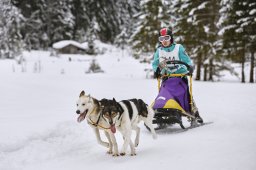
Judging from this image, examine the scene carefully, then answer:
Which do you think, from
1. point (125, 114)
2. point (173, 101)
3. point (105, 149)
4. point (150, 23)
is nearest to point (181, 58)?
point (173, 101)

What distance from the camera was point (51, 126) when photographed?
852 centimetres

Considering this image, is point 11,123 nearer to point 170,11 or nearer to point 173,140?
point 173,140

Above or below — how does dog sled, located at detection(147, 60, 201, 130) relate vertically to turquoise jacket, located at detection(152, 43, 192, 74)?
below

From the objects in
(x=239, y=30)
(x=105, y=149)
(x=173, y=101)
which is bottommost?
(x=105, y=149)

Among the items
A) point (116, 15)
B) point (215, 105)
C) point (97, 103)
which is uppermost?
point (116, 15)

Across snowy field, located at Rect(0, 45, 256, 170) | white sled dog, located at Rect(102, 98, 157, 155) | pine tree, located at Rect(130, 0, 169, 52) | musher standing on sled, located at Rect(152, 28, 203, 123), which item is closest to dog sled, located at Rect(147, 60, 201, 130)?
musher standing on sled, located at Rect(152, 28, 203, 123)

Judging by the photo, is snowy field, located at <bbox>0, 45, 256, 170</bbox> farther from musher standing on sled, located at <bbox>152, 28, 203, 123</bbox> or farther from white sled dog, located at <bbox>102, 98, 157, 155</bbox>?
musher standing on sled, located at <bbox>152, 28, 203, 123</bbox>

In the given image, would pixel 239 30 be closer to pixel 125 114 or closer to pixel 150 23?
pixel 150 23

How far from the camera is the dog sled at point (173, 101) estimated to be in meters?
7.92

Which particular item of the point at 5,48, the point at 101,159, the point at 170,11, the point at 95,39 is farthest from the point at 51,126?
the point at 95,39

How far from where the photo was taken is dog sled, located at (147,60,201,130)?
26.0 ft

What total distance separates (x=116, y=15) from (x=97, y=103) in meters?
62.3

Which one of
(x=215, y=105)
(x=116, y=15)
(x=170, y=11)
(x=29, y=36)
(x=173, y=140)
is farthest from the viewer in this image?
(x=116, y=15)

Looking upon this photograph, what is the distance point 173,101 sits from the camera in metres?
8.06
